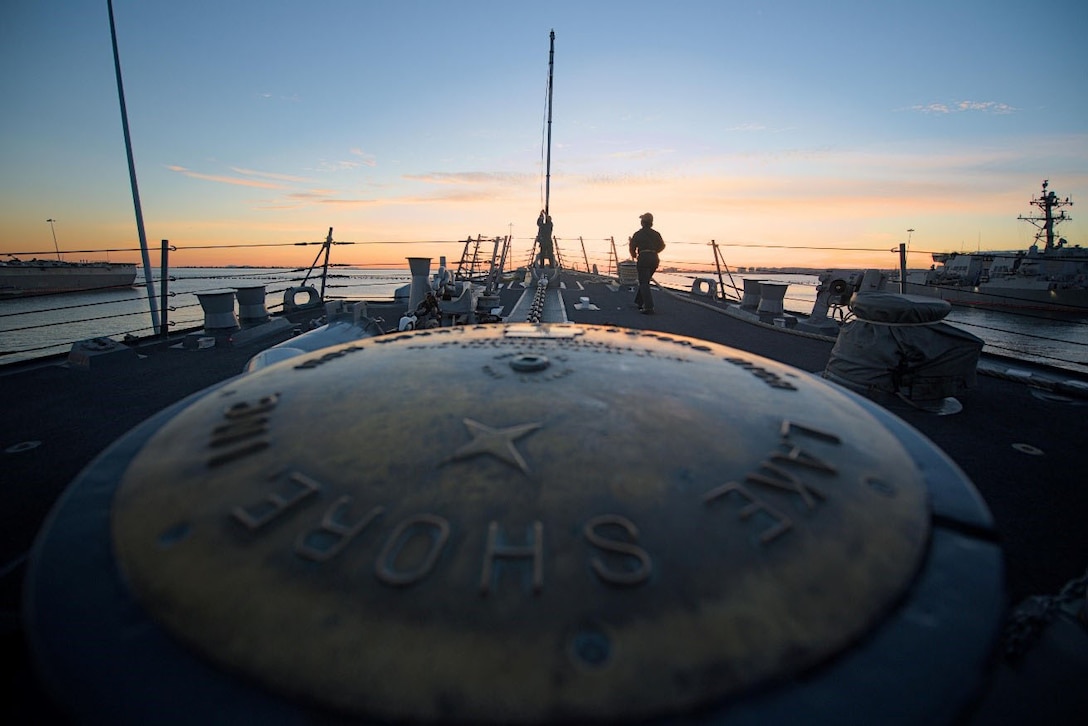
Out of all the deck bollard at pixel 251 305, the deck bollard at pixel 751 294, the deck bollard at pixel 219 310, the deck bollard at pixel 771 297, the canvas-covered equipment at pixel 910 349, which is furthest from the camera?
the deck bollard at pixel 751 294

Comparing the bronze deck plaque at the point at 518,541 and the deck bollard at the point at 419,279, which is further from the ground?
the deck bollard at the point at 419,279

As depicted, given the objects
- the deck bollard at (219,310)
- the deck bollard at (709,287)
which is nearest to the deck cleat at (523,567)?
the deck bollard at (219,310)

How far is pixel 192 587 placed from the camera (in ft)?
2.85

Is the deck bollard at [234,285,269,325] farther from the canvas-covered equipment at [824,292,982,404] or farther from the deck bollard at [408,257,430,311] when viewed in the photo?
the canvas-covered equipment at [824,292,982,404]

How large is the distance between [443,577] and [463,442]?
41cm

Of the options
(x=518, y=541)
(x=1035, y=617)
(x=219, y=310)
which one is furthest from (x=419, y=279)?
(x=1035, y=617)

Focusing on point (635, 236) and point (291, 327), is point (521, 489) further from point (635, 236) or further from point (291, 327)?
point (291, 327)

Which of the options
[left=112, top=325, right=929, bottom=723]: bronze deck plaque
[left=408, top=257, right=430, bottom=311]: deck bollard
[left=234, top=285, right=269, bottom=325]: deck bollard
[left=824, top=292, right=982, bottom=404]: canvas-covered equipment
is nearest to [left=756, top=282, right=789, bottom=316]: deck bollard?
[left=824, top=292, right=982, bottom=404]: canvas-covered equipment

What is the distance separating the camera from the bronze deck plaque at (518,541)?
0.73 m

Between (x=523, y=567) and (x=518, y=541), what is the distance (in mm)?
60

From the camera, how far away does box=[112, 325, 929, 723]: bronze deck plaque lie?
0.73 m

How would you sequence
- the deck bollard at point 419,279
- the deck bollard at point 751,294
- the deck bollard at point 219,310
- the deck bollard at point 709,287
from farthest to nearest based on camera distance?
1. the deck bollard at point 709,287
2. the deck bollard at point 751,294
3. the deck bollard at point 219,310
4. the deck bollard at point 419,279

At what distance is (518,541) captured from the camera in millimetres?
925

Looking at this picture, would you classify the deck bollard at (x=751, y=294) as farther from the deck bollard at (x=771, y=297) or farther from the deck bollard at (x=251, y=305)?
the deck bollard at (x=251, y=305)
